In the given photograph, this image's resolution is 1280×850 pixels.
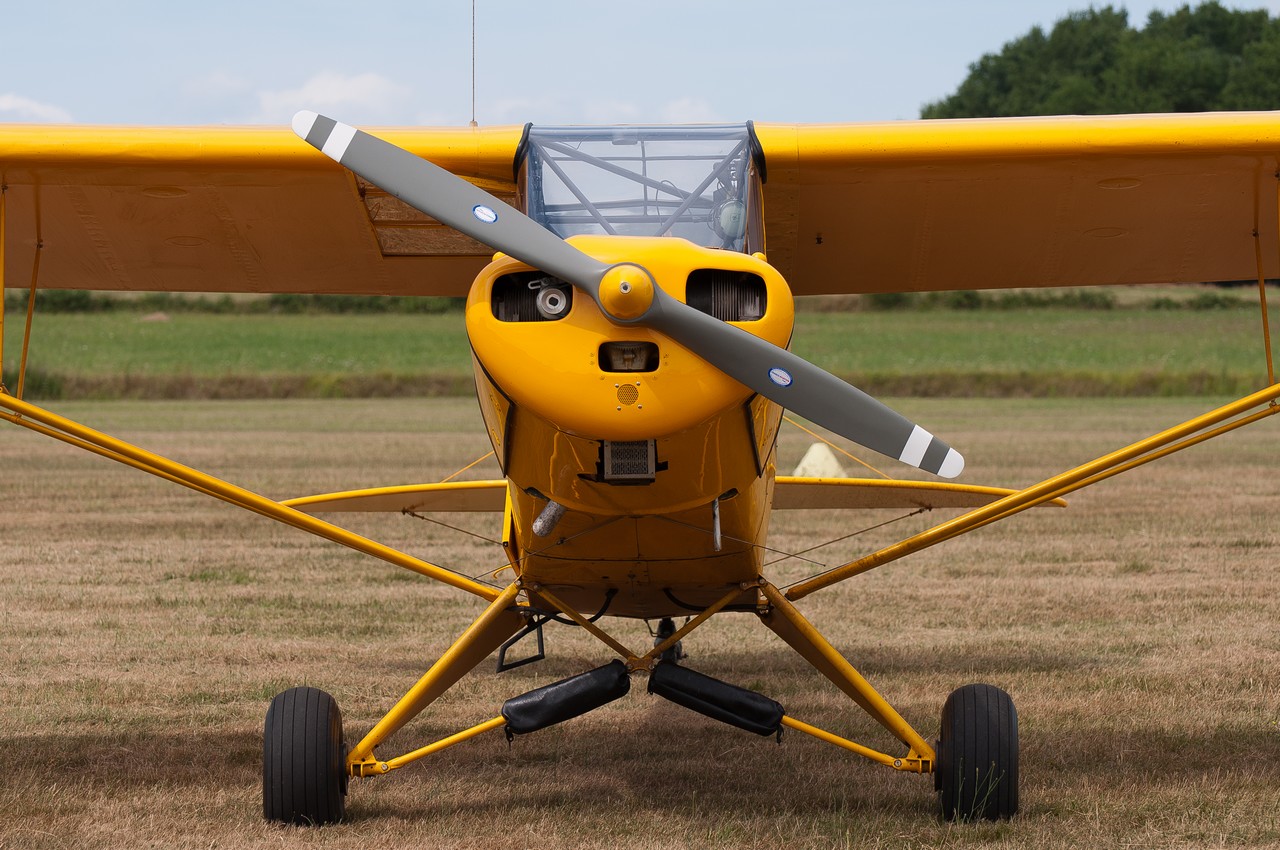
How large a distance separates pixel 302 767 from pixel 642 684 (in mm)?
3258

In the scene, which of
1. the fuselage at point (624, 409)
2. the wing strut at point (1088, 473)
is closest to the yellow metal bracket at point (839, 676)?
the wing strut at point (1088, 473)

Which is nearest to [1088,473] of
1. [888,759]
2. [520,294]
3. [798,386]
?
[888,759]

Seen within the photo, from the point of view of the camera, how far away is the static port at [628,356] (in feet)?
14.9

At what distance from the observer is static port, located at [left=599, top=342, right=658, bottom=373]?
179 inches

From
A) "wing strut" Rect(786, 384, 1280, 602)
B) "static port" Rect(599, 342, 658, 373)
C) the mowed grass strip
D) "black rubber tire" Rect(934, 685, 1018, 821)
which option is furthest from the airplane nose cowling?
the mowed grass strip

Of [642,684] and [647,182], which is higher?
[647,182]

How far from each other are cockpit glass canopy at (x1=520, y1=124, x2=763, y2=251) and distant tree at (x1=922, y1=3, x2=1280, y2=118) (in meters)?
93.6

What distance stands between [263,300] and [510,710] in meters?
63.6

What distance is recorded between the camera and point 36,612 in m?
10.2

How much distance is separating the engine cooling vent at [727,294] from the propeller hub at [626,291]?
325 mm

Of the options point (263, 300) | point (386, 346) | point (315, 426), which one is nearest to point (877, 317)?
point (386, 346)

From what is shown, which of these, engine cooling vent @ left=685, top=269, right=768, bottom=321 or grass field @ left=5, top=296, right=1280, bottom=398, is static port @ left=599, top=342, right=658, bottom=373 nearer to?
engine cooling vent @ left=685, top=269, right=768, bottom=321

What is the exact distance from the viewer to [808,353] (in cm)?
5294

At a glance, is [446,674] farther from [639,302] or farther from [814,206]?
[814,206]
